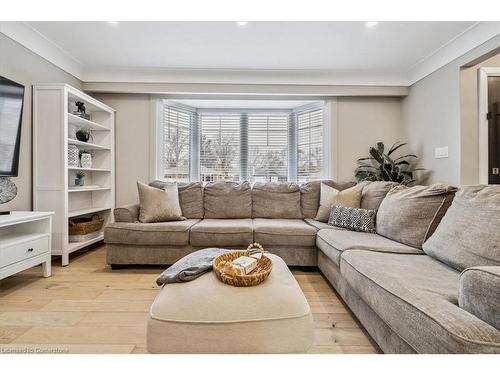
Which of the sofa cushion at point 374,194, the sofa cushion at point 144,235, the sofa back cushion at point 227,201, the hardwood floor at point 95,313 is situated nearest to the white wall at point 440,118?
the sofa cushion at point 374,194

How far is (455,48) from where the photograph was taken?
9.12 feet

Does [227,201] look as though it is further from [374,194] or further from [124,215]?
[374,194]

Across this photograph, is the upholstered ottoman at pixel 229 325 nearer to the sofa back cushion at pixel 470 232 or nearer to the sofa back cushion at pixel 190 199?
the sofa back cushion at pixel 470 232

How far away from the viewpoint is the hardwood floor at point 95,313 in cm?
147

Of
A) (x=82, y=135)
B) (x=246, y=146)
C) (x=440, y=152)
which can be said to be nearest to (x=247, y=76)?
(x=246, y=146)

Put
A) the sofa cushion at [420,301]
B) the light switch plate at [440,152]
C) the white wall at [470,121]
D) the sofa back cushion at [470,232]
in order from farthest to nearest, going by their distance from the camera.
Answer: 1. the light switch plate at [440,152]
2. the white wall at [470,121]
3. the sofa back cushion at [470,232]
4. the sofa cushion at [420,301]

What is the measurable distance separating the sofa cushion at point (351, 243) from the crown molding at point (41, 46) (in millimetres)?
3475

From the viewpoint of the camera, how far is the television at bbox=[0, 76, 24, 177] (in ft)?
7.34

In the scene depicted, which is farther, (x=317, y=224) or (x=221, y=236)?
(x=317, y=224)

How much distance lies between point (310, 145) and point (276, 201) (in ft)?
4.10

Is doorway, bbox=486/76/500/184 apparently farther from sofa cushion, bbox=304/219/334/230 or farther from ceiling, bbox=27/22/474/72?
sofa cushion, bbox=304/219/334/230

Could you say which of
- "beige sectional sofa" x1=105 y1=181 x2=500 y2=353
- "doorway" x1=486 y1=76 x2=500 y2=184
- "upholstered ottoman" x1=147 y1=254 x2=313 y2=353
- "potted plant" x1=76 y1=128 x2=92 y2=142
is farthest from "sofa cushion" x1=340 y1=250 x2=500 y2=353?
"potted plant" x1=76 y1=128 x2=92 y2=142

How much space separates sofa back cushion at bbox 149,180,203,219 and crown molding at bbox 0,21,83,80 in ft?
5.84
